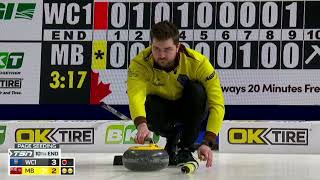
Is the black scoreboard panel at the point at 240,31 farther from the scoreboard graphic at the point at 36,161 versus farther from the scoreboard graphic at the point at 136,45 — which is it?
the scoreboard graphic at the point at 36,161

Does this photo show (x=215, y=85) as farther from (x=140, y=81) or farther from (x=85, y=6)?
(x=85, y=6)

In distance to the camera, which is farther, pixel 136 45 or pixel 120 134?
pixel 136 45

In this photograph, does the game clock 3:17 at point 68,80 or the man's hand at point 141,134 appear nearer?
the man's hand at point 141,134

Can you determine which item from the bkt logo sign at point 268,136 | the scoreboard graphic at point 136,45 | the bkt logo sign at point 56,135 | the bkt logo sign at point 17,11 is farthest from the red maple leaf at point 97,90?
the bkt logo sign at point 268,136

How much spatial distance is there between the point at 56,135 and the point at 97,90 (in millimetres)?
445

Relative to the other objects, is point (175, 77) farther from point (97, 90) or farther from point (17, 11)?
point (17, 11)

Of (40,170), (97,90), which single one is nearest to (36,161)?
(40,170)

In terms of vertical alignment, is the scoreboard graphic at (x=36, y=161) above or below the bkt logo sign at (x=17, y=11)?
below

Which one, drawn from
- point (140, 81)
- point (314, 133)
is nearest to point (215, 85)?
point (140, 81)

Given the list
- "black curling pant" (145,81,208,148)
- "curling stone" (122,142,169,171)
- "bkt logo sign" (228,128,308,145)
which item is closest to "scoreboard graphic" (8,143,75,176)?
"curling stone" (122,142,169,171)

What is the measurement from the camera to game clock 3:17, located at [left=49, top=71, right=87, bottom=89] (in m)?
3.66

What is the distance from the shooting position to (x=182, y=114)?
2.17m

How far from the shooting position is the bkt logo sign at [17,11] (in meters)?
3.69

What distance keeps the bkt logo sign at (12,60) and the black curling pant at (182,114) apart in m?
1.78
